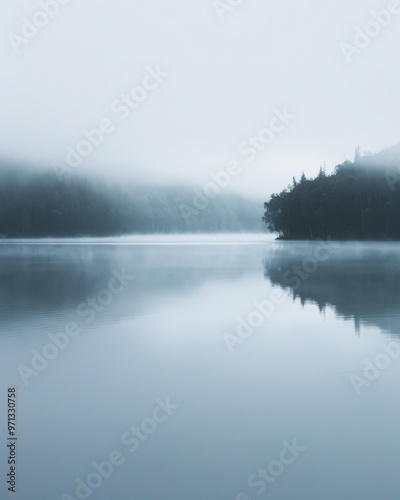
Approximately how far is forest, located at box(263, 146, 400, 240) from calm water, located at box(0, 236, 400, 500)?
6935cm

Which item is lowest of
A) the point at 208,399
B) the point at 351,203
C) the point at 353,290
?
the point at 353,290

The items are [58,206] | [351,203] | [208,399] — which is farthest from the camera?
[58,206]

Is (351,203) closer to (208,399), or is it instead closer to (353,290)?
(353,290)

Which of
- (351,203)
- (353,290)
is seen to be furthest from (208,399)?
(351,203)

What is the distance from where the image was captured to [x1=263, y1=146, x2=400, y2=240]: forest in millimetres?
81312

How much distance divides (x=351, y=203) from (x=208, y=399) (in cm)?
7979

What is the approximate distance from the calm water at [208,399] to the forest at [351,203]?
69.4 meters

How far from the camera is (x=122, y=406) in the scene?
22.8 feet

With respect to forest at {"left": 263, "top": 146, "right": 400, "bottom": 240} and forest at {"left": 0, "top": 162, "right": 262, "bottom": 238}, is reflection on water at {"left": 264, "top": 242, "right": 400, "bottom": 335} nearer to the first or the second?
forest at {"left": 263, "top": 146, "right": 400, "bottom": 240}

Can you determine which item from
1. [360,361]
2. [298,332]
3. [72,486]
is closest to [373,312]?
[298,332]

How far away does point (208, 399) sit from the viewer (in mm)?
7219

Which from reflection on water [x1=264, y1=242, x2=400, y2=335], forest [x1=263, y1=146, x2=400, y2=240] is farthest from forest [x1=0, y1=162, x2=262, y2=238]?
reflection on water [x1=264, y1=242, x2=400, y2=335]

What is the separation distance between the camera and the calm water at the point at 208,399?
17.0 feet

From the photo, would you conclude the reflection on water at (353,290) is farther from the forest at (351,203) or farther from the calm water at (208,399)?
the forest at (351,203)
